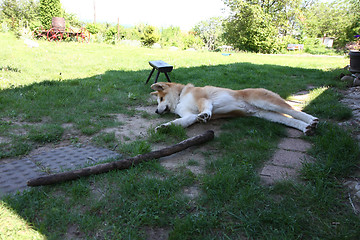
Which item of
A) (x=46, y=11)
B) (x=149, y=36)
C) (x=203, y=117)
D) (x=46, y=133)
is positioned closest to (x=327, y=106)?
(x=203, y=117)

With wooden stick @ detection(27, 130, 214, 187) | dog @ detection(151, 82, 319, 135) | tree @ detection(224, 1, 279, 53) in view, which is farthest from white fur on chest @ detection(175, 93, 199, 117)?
tree @ detection(224, 1, 279, 53)

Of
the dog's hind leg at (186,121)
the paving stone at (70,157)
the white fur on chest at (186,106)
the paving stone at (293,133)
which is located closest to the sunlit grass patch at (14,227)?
the paving stone at (70,157)

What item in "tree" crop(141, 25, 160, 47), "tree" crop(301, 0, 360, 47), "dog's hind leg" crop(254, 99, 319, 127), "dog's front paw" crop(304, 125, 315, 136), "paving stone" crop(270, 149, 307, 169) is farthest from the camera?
"tree" crop(141, 25, 160, 47)

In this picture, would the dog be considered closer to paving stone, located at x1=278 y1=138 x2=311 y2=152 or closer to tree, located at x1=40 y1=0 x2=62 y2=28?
paving stone, located at x1=278 y1=138 x2=311 y2=152

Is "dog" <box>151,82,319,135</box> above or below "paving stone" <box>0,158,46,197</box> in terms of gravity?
above

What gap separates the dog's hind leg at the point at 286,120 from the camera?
3.65 meters

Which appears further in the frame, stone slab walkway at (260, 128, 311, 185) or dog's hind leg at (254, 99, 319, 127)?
dog's hind leg at (254, 99, 319, 127)

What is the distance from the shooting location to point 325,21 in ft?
116

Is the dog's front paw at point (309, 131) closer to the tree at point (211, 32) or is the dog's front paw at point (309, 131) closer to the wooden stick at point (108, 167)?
the wooden stick at point (108, 167)

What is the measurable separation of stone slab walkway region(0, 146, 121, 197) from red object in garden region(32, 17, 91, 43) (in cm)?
1500

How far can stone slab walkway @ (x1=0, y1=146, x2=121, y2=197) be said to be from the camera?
2.56 m

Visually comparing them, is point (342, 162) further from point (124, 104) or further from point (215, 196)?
point (124, 104)

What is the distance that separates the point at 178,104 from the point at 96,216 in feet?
9.51

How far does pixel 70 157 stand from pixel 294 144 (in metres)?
2.97
